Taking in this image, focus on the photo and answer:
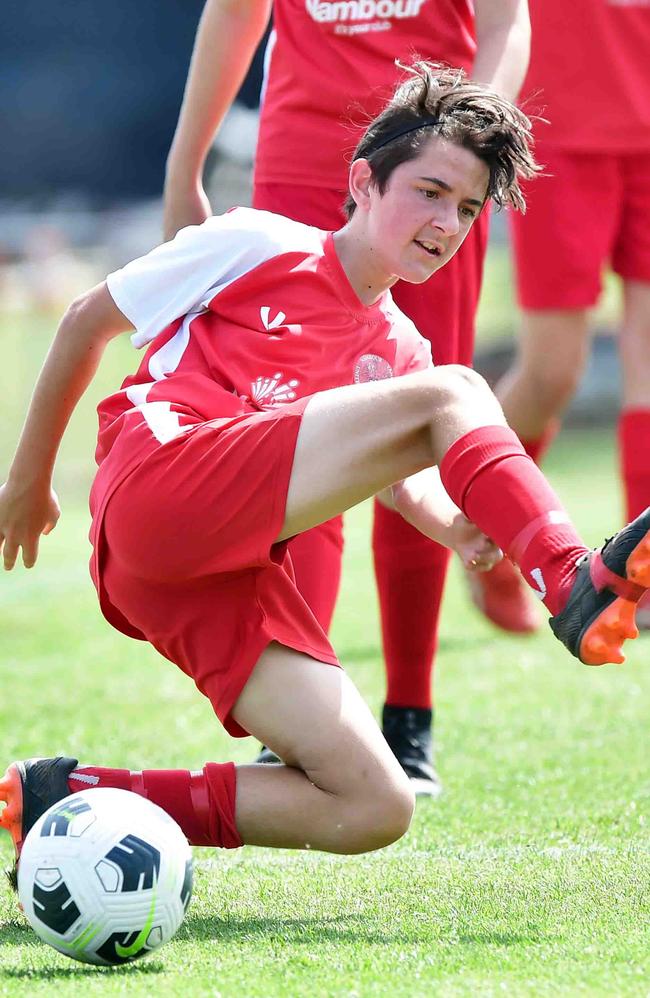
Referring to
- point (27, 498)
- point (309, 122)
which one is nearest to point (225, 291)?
point (27, 498)

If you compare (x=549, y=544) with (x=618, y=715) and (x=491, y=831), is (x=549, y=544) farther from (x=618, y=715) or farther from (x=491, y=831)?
(x=618, y=715)

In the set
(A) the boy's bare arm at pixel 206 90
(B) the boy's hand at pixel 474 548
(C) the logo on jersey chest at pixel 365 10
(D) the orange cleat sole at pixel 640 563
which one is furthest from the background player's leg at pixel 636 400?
(D) the orange cleat sole at pixel 640 563

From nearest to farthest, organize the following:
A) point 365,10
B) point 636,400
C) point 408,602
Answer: point 365,10
point 408,602
point 636,400

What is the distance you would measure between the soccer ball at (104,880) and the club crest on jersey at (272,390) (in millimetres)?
792

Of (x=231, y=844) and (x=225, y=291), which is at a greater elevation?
(x=225, y=291)

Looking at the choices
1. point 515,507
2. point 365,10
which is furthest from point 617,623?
point 365,10

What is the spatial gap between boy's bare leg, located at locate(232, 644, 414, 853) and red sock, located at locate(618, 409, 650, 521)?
7.48ft

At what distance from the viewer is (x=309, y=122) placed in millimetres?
3473

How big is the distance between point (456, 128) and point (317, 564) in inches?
37.8

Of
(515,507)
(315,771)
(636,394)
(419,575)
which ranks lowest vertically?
(636,394)

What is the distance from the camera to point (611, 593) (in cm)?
226

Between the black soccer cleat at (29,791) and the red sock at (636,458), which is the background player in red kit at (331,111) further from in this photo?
the red sock at (636,458)

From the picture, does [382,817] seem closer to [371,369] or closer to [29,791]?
[29,791]

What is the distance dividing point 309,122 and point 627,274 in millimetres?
1638
